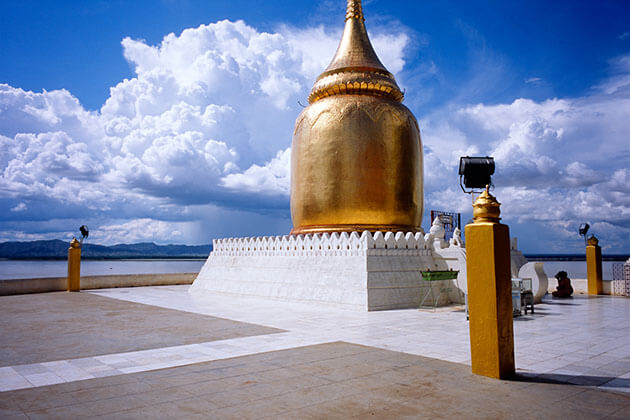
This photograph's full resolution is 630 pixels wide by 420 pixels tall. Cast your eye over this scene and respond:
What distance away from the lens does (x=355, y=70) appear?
20.6 metres

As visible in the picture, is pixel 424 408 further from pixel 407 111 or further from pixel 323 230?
pixel 407 111

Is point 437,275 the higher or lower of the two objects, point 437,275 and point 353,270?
the lower

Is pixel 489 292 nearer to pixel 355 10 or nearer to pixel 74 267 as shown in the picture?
pixel 355 10

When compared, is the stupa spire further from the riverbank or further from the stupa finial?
the riverbank

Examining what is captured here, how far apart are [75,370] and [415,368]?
181 inches

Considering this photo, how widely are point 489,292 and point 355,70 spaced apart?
1601 centimetres

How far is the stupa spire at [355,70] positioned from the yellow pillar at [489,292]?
48.0ft

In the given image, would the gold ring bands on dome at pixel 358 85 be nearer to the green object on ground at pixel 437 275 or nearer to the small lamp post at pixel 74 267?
the green object on ground at pixel 437 275

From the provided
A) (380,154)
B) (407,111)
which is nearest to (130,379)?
(380,154)

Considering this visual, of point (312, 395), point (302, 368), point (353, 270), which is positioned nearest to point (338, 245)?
point (353, 270)

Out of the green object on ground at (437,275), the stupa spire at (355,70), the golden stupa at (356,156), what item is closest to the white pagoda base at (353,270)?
the green object on ground at (437,275)

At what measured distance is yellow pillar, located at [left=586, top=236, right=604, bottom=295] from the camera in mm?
19172

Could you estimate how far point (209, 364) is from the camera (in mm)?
6812

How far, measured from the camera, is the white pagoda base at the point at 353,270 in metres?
13.8
